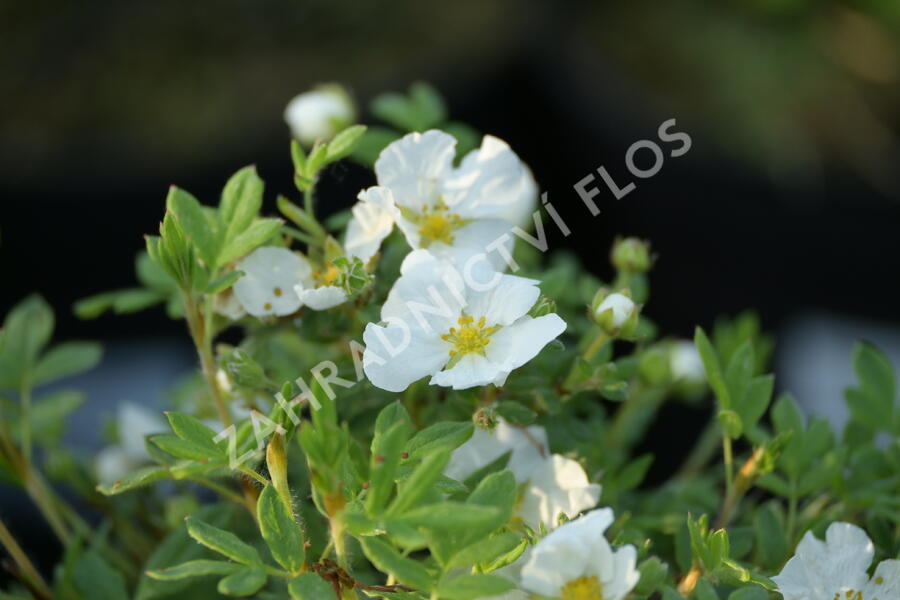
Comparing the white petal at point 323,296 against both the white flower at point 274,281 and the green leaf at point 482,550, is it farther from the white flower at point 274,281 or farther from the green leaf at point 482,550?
the green leaf at point 482,550

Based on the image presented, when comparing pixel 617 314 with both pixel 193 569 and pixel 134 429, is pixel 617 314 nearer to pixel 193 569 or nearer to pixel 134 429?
pixel 193 569

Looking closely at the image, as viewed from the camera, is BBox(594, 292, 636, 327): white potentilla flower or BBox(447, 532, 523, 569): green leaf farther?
BBox(594, 292, 636, 327): white potentilla flower

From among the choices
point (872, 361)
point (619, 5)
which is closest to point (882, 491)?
point (872, 361)

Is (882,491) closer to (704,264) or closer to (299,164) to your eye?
(299,164)

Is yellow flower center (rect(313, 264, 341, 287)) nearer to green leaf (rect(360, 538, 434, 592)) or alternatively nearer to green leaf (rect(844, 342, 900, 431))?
green leaf (rect(360, 538, 434, 592))

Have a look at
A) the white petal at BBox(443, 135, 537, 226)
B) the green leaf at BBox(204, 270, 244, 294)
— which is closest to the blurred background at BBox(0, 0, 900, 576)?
the white petal at BBox(443, 135, 537, 226)
